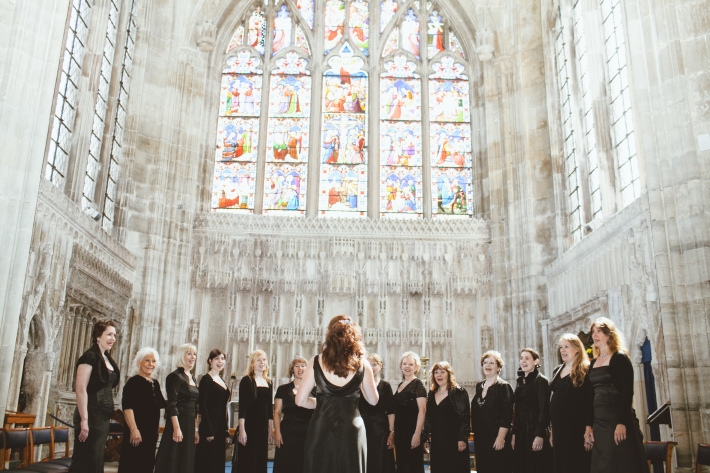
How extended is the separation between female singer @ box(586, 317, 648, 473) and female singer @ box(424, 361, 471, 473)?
3.96 ft

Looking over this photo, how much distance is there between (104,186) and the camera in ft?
41.4

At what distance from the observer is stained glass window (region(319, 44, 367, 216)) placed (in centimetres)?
1555

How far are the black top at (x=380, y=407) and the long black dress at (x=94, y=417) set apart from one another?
85.8 inches

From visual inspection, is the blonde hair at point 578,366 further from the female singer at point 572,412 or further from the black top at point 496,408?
the black top at point 496,408

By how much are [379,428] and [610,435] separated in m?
1.97

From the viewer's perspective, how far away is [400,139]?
52.9ft

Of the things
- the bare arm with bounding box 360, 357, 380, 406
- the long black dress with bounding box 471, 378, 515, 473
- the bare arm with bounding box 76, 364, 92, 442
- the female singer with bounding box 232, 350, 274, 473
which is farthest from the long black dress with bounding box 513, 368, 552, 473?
the bare arm with bounding box 76, 364, 92, 442

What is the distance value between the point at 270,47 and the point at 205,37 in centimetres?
202

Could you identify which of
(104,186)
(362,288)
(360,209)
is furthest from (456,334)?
(104,186)

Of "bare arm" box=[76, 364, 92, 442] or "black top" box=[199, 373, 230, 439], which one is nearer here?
"bare arm" box=[76, 364, 92, 442]

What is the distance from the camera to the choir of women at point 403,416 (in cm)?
546

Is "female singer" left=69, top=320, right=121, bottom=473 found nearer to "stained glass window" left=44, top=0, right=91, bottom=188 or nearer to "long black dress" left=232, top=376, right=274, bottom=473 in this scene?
"long black dress" left=232, top=376, right=274, bottom=473

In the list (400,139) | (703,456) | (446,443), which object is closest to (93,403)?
(446,443)

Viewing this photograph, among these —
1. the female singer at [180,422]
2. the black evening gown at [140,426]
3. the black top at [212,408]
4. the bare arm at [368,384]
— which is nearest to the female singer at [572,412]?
→ the bare arm at [368,384]
